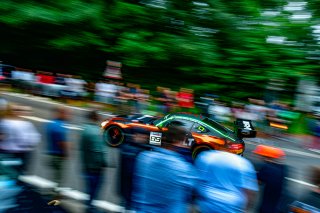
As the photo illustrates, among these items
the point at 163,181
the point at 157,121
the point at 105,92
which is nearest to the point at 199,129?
the point at 157,121

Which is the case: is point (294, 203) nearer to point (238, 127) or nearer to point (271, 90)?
point (238, 127)

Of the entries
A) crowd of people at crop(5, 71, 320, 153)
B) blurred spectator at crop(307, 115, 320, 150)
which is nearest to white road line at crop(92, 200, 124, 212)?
crowd of people at crop(5, 71, 320, 153)

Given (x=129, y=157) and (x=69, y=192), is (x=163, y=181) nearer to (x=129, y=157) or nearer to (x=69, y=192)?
(x=129, y=157)

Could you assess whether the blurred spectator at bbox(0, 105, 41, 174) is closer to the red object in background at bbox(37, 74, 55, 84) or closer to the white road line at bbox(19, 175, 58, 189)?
the white road line at bbox(19, 175, 58, 189)

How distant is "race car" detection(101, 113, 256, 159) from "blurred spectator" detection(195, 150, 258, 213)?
5412mm

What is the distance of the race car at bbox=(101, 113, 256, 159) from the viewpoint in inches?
355

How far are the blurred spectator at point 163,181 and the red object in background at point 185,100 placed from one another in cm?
1101

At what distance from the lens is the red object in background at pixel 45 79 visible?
14.8 meters

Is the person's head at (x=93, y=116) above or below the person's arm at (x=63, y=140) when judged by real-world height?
above

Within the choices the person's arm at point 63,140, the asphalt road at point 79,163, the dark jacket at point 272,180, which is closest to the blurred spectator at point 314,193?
the asphalt road at point 79,163

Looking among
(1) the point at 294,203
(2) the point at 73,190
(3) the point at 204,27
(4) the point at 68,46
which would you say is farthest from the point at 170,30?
(1) the point at 294,203

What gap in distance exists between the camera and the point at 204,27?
7902 millimetres

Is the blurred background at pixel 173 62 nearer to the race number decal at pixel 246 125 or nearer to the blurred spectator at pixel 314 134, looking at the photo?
the blurred spectator at pixel 314 134

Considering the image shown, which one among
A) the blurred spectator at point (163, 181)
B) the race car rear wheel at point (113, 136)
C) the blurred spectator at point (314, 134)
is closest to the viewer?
the blurred spectator at point (163, 181)
